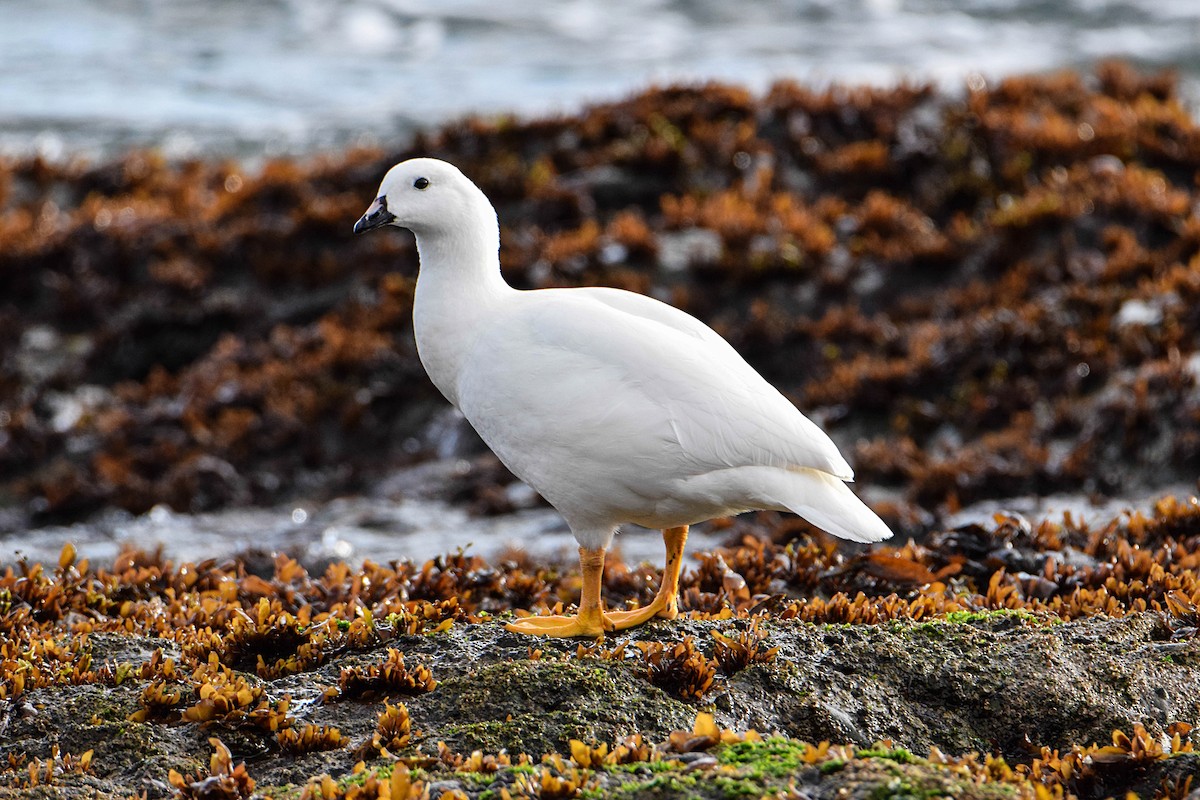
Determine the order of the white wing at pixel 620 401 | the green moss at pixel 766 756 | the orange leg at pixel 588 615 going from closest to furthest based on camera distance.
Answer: the green moss at pixel 766 756
the white wing at pixel 620 401
the orange leg at pixel 588 615

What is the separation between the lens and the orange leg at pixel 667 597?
15.5ft

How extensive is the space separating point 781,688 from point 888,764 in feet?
2.76

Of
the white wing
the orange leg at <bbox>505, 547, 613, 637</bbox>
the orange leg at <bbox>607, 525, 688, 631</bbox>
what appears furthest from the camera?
the orange leg at <bbox>607, 525, 688, 631</bbox>

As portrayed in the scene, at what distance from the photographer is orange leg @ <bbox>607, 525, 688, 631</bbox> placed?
4.73 metres

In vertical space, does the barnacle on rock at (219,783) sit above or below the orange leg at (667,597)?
below

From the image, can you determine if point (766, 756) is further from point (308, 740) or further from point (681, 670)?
point (308, 740)

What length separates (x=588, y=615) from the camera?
Answer: 4.59 m

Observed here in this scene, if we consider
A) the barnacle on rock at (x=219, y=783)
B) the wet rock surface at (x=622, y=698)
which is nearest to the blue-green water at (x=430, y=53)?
the wet rock surface at (x=622, y=698)

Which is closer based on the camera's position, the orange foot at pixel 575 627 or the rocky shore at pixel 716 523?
the rocky shore at pixel 716 523

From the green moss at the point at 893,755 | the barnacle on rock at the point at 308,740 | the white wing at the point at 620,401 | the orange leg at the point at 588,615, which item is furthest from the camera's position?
the orange leg at the point at 588,615

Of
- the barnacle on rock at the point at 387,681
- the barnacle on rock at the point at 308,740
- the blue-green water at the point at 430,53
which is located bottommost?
the barnacle on rock at the point at 308,740

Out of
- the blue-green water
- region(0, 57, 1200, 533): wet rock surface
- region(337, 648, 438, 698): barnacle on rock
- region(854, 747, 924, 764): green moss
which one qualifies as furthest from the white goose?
the blue-green water

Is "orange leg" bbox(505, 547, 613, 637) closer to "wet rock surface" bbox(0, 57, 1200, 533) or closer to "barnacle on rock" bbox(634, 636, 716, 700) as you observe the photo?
"barnacle on rock" bbox(634, 636, 716, 700)

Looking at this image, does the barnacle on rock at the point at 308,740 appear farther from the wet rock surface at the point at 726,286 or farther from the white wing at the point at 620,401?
the wet rock surface at the point at 726,286
